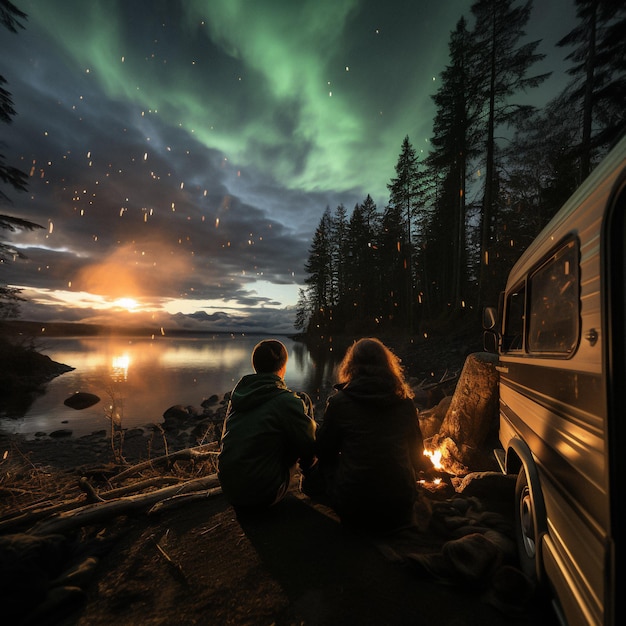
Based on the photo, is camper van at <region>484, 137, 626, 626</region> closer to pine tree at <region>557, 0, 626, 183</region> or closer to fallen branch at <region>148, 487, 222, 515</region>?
fallen branch at <region>148, 487, 222, 515</region>

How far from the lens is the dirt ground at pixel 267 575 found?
2021 millimetres

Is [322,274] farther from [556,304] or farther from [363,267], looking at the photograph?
[556,304]

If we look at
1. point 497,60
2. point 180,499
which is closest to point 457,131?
point 497,60

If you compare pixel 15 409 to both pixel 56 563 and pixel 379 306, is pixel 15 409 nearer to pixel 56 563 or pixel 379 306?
pixel 56 563

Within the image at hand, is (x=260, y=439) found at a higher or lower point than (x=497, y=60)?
lower

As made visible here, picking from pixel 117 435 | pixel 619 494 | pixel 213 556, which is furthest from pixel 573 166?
pixel 117 435

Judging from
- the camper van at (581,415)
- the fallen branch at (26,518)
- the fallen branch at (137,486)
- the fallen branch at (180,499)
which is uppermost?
the camper van at (581,415)

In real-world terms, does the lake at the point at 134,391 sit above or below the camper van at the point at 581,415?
below

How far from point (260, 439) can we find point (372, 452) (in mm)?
1065

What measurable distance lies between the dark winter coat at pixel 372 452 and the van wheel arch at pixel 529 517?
0.90 m

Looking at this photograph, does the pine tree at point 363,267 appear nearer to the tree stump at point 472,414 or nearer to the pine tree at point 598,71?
the pine tree at point 598,71

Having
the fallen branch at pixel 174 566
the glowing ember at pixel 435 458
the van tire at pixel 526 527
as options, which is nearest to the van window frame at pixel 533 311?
the van tire at pixel 526 527

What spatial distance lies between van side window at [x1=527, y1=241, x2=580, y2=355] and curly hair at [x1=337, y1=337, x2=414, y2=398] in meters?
1.25

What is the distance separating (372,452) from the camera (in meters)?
2.67
